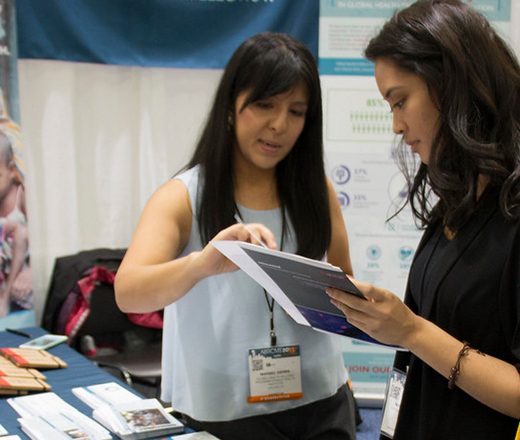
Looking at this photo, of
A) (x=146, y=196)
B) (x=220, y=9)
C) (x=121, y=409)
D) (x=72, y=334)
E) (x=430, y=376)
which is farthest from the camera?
(x=146, y=196)

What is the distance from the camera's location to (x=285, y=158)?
6.09 ft

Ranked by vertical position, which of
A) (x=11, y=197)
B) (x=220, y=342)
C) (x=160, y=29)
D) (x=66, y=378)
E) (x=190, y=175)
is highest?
A: (x=160, y=29)

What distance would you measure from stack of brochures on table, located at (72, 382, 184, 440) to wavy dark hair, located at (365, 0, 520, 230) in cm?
83

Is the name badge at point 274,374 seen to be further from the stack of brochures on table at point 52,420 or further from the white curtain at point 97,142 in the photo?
the white curtain at point 97,142

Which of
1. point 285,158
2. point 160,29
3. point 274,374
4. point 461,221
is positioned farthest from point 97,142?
point 461,221

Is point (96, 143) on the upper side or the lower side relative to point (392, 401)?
upper

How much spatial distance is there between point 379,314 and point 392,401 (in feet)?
1.43

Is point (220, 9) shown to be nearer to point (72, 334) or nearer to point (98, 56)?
point (98, 56)

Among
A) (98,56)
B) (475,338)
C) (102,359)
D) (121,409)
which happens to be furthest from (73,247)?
(475,338)

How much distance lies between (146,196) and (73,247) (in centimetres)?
54

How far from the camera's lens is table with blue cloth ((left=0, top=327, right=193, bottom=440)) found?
166 cm

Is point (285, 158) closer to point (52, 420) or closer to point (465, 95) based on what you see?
point (465, 95)

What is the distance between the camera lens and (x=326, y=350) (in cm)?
172

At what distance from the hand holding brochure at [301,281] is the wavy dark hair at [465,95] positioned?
0.31 metres
